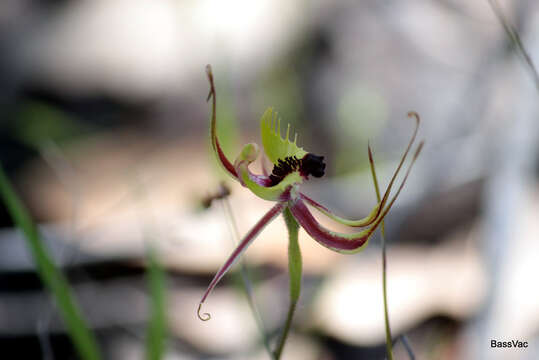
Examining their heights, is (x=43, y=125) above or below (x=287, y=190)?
above

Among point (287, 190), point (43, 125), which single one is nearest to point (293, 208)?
point (287, 190)

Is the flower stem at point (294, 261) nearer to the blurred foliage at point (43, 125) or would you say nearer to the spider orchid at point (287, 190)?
the spider orchid at point (287, 190)

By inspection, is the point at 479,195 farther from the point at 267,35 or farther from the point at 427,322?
the point at 267,35

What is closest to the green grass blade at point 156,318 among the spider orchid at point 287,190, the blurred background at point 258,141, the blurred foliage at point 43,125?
the blurred background at point 258,141

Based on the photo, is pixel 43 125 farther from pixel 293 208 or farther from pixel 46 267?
pixel 293 208

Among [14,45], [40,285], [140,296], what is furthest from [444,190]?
[14,45]

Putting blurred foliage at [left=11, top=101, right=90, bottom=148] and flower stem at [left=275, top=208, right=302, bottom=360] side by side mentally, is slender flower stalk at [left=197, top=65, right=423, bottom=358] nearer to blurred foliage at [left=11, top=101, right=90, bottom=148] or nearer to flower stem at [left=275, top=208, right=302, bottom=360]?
flower stem at [left=275, top=208, right=302, bottom=360]

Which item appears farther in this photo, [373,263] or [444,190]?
[444,190]

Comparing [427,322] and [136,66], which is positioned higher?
[136,66]
